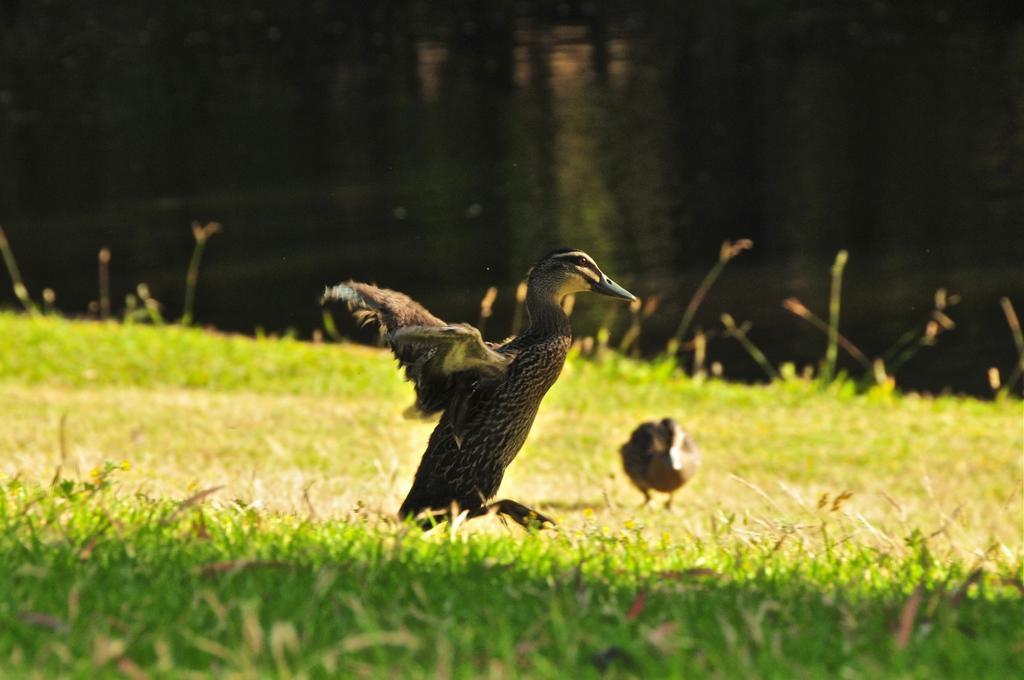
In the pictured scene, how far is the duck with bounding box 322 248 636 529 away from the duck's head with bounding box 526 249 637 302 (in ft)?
0.62

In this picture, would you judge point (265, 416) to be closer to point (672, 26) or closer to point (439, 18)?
point (672, 26)

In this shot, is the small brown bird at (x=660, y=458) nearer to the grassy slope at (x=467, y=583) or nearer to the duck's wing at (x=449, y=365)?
the grassy slope at (x=467, y=583)

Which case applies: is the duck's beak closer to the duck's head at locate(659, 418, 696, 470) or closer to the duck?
the duck

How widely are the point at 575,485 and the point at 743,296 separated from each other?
9413 millimetres

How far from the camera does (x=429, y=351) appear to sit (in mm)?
5535

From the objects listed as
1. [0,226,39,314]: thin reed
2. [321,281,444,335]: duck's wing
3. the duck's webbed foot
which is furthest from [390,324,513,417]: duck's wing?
[0,226,39,314]: thin reed

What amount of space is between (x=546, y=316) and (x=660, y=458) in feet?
9.60

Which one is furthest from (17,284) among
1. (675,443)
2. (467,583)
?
(467,583)

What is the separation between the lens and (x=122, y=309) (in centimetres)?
1856

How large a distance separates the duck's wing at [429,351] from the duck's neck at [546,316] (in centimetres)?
28

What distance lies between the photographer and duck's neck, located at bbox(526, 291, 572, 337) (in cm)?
612

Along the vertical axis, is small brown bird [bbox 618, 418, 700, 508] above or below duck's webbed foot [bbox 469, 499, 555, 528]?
below

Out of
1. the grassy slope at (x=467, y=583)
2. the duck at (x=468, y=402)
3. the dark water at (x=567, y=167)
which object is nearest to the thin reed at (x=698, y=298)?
the dark water at (x=567, y=167)

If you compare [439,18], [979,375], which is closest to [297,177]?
[979,375]
